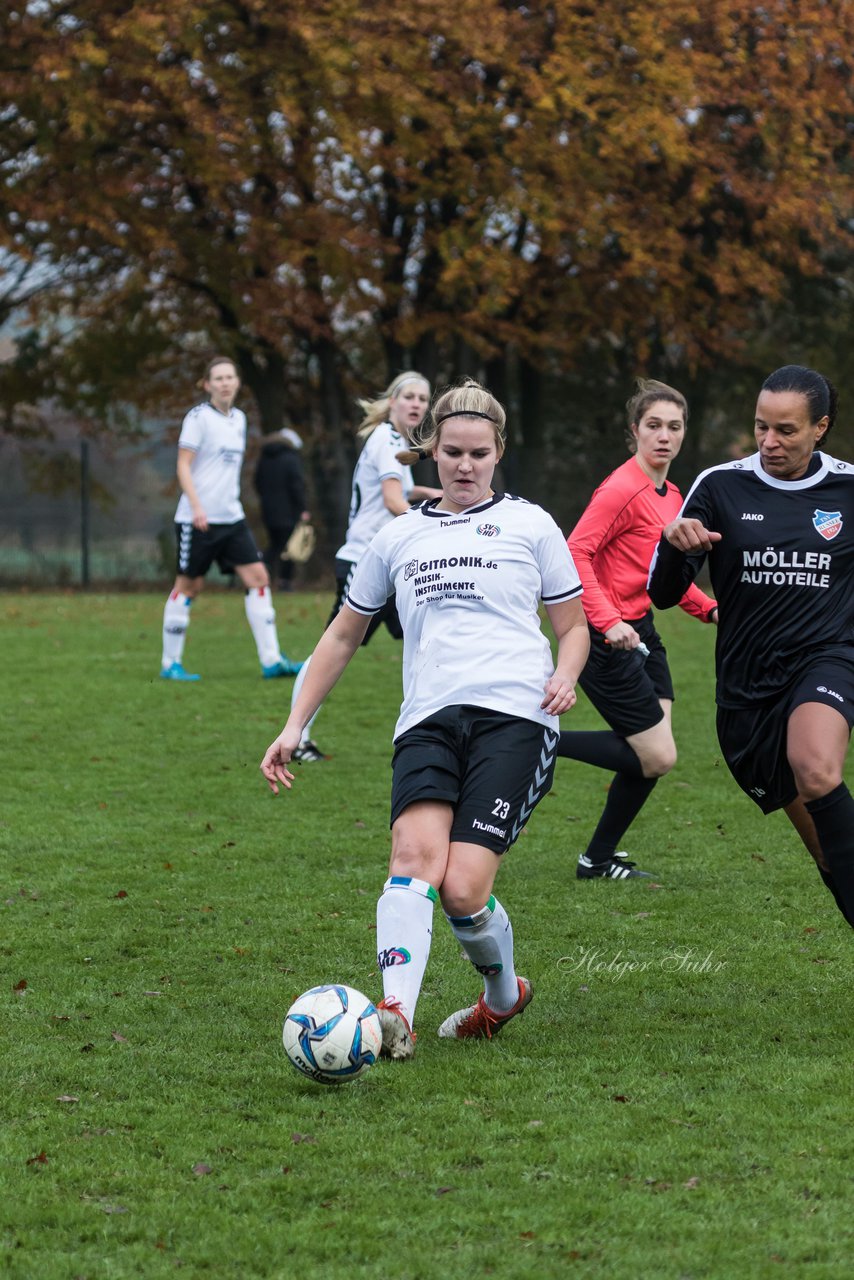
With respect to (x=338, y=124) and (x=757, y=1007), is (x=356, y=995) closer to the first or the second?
(x=757, y=1007)

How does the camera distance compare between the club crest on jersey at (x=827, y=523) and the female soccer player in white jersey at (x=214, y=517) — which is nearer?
the club crest on jersey at (x=827, y=523)

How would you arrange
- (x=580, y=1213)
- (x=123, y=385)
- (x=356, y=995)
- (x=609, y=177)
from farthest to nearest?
1. (x=123, y=385)
2. (x=609, y=177)
3. (x=356, y=995)
4. (x=580, y=1213)

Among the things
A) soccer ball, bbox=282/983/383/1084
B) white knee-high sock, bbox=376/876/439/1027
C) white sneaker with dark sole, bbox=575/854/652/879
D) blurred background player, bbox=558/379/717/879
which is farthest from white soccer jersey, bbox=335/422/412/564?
soccer ball, bbox=282/983/383/1084

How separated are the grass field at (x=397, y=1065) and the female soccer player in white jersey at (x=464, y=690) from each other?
34 cm

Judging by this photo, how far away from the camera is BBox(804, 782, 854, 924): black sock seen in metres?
4.84

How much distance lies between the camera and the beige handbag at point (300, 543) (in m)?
23.0

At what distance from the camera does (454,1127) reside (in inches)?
160

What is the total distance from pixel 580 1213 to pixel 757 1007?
1.72 meters

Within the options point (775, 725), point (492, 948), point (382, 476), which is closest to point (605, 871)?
point (775, 725)

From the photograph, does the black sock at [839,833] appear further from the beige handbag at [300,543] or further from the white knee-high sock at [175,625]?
the beige handbag at [300,543]

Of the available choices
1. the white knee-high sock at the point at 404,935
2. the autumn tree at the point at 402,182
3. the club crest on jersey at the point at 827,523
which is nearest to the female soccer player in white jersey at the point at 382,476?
the club crest on jersey at the point at 827,523

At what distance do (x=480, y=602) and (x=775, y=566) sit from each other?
0.96m

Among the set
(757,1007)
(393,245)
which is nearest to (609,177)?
(393,245)

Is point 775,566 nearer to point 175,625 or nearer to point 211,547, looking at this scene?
Answer: point 211,547
